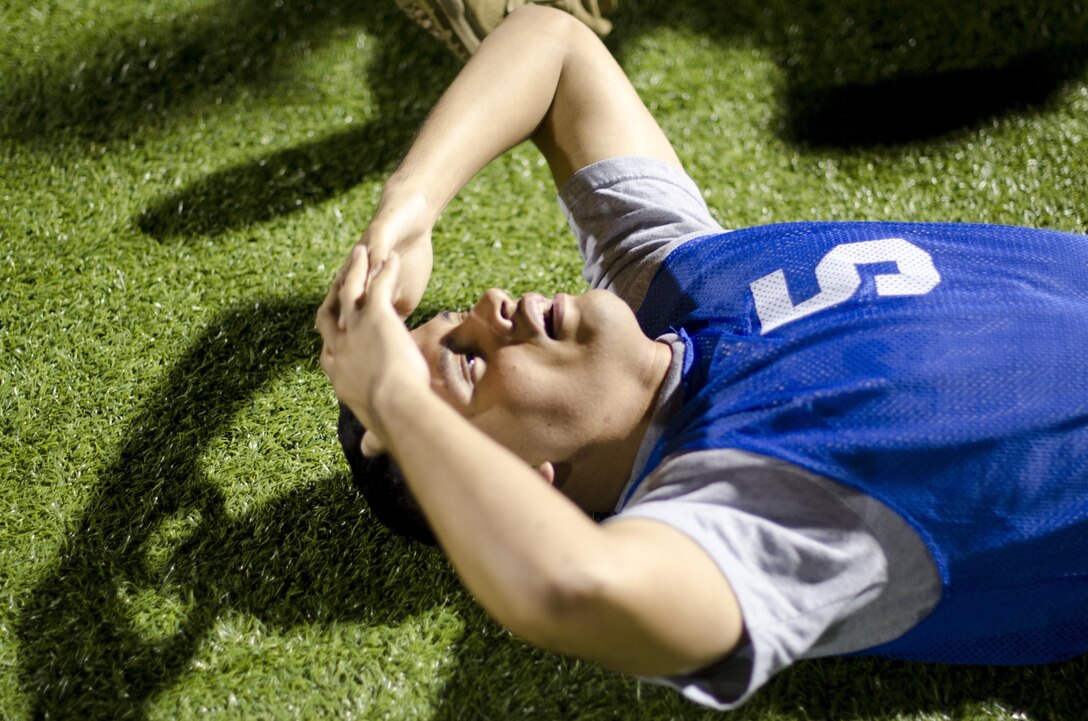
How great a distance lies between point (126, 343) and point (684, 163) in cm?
139

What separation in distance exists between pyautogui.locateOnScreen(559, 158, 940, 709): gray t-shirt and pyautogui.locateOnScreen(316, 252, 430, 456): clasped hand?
338 millimetres

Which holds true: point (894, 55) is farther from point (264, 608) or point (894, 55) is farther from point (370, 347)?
point (264, 608)

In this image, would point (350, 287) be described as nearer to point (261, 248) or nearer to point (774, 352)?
point (774, 352)

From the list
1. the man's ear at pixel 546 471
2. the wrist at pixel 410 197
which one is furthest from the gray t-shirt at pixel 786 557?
the wrist at pixel 410 197

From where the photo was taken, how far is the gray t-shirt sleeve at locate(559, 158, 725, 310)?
5.10 feet

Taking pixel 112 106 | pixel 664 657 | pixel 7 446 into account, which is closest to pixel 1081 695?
pixel 664 657

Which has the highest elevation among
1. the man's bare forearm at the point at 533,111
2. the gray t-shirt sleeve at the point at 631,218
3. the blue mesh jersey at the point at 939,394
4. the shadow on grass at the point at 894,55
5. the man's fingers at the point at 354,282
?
the man's fingers at the point at 354,282

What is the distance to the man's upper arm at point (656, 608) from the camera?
3.10 ft

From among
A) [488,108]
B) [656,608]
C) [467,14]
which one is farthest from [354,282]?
[467,14]

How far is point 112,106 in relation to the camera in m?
2.29

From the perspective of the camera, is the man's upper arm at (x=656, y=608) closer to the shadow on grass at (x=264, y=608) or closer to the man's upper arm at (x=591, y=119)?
the shadow on grass at (x=264, y=608)

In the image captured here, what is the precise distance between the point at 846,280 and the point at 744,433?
34 cm

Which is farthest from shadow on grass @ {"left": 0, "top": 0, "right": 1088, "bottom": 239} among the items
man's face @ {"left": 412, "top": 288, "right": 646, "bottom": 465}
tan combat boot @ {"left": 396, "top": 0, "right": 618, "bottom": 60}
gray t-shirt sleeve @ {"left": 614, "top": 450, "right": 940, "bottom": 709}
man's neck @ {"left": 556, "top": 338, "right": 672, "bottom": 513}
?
gray t-shirt sleeve @ {"left": 614, "top": 450, "right": 940, "bottom": 709}

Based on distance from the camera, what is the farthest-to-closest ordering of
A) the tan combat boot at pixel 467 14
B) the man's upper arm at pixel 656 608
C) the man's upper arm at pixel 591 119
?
1. the tan combat boot at pixel 467 14
2. the man's upper arm at pixel 591 119
3. the man's upper arm at pixel 656 608
